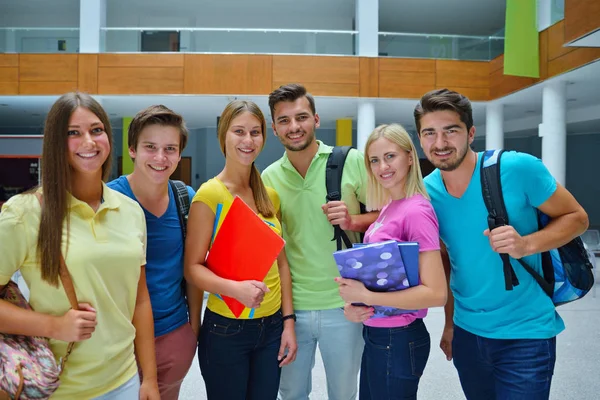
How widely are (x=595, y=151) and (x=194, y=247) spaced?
72.1 ft

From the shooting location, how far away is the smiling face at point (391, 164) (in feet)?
6.33

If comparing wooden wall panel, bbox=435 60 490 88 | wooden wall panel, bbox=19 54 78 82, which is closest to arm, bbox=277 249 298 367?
wooden wall panel, bbox=435 60 490 88

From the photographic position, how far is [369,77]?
1212 centimetres

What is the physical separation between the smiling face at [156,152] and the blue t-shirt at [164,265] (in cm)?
15

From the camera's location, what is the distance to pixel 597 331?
5.21 m

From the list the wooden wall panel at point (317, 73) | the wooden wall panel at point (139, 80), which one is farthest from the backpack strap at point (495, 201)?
the wooden wall panel at point (139, 80)

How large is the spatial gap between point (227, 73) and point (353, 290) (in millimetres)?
10766

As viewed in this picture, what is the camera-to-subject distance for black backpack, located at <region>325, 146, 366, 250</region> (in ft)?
7.45

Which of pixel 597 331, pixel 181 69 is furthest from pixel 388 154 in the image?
pixel 181 69

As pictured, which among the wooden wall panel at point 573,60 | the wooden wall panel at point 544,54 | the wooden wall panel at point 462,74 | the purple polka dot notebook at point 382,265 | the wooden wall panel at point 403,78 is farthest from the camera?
the wooden wall panel at point 462,74

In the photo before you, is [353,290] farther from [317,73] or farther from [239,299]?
[317,73]

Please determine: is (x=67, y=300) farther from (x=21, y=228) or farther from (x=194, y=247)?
(x=194, y=247)

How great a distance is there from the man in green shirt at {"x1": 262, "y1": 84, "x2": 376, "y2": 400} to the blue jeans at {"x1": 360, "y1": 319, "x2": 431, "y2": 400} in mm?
417

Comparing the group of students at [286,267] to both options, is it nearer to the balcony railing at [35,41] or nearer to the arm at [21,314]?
the arm at [21,314]
